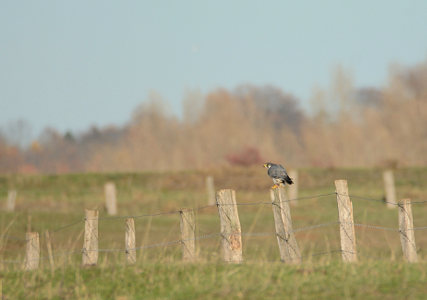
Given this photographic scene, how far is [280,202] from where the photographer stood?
11664mm

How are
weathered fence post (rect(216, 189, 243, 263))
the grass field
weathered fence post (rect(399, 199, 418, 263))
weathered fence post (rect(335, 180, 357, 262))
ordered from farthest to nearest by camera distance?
weathered fence post (rect(399, 199, 418, 263))
weathered fence post (rect(335, 180, 357, 262))
weathered fence post (rect(216, 189, 243, 263))
the grass field

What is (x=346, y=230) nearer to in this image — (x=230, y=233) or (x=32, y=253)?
(x=230, y=233)

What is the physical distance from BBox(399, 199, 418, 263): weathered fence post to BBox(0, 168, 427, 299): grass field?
258mm

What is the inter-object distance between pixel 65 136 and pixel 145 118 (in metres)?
37.7

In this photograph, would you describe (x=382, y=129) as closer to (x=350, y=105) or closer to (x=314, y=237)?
(x=350, y=105)

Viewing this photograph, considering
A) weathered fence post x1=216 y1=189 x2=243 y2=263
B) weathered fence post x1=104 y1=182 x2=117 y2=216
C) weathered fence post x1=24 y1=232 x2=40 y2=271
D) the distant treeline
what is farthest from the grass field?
the distant treeline

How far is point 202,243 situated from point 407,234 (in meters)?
11.6

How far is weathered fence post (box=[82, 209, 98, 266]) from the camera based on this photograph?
12258mm

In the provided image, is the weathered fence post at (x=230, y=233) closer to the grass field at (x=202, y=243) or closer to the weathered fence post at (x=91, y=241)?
the grass field at (x=202, y=243)

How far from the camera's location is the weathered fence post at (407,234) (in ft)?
39.2

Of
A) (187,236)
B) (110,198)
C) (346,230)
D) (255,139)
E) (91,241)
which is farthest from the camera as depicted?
(255,139)

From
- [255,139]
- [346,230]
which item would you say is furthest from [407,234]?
[255,139]

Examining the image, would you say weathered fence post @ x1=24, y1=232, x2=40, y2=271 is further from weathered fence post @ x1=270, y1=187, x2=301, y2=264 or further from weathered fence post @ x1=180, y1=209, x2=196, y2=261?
weathered fence post @ x1=270, y1=187, x2=301, y2=264

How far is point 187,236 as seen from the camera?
11.9 metres
